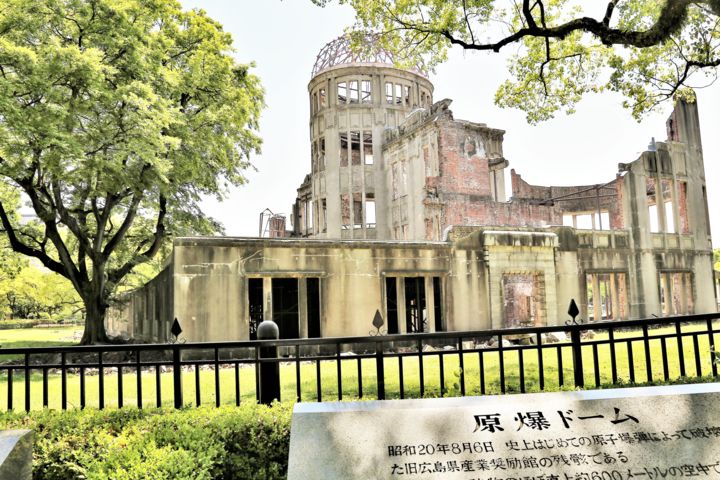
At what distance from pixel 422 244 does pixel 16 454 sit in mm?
15182

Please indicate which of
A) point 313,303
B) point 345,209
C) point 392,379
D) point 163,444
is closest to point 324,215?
point 345,209

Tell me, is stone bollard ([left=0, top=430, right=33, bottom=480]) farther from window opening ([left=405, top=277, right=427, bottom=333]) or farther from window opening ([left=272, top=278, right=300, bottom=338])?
window opening ([left=405, top=277, right=427, bottom=333])

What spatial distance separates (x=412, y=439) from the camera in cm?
329

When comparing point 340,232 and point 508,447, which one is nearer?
point 508,447

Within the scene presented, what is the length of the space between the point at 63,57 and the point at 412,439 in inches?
625

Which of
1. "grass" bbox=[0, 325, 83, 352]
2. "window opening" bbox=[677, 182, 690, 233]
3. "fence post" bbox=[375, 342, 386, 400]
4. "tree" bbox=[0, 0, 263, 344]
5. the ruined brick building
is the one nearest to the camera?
"fence post" bbox=[375, 342, 386, 400]

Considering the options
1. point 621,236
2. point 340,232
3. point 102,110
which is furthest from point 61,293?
point 621,236

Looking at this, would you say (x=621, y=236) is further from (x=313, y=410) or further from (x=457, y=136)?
(x=313, y=410)

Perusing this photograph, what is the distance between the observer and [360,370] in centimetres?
539

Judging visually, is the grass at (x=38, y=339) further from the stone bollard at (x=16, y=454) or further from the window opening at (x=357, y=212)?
the window opening at (x=357, y=212)

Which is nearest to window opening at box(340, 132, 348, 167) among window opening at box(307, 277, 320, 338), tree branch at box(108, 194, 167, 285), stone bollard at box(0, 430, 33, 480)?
tree branch at box(108, 194, 167, 285)

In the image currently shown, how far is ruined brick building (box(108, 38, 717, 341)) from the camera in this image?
16.2 m

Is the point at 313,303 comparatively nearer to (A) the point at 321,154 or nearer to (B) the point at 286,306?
(B) the point at 286,306

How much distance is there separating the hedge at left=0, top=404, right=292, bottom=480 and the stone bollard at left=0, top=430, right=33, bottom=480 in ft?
1.38
